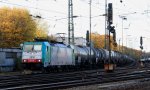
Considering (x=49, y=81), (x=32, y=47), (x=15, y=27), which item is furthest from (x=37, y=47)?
(x=15, y=27)

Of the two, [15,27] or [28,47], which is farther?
[15,27]

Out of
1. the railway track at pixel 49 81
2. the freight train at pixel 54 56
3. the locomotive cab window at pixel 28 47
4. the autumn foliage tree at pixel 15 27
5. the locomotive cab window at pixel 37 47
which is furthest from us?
the autumn foliage tree at pixel 15 27

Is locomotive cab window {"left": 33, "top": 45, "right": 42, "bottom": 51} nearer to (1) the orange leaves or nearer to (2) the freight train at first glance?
(2) the freight train

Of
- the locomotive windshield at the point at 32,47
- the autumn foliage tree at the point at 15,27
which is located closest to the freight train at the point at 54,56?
the locomotive windshield at the point at 32,47

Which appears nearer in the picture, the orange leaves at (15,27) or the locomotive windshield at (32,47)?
the locomotive windshield at (32,47)

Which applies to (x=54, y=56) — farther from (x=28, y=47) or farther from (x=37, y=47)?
(x=28, y=47)

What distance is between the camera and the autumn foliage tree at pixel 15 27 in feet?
279

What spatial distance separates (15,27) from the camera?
87375 mm

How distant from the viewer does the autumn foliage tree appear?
84.9 metres

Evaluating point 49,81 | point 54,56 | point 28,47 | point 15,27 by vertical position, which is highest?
point 15,27

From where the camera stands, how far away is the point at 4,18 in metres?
88.8

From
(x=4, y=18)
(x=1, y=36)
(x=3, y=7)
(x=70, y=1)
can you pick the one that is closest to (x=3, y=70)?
(x=70, y=1)

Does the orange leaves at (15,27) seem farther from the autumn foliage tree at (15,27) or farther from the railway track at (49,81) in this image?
the railway track at (49,81)

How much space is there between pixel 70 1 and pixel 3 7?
43423 millimetres
